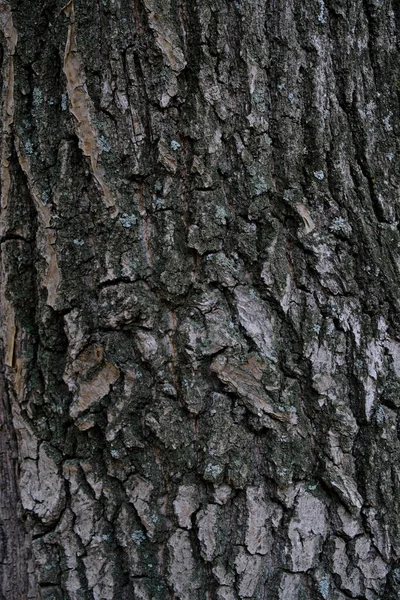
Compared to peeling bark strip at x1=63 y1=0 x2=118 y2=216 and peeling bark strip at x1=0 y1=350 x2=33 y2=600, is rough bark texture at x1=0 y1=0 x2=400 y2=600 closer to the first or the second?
peeling bark strip at x1=63 y1=0 x2=118 y2=216

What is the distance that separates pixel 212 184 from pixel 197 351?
437mm

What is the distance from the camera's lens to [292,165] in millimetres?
1571

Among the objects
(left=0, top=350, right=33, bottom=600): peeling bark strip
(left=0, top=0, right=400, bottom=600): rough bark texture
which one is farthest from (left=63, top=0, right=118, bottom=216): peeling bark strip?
(left=0, top=350, right=33, bottom=600): peeling bark strip

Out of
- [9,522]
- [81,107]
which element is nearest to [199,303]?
[81,107]

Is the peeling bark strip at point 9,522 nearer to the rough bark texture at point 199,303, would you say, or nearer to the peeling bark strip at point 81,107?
the rough bark texture at point 199,303

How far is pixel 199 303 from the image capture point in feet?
4.95

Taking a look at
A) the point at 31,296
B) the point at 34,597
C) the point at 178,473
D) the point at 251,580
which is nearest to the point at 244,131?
the point at 31,296

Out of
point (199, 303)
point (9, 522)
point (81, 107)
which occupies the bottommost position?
point (9, 522)

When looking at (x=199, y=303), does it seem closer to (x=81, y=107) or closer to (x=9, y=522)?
(x=81, y=107)

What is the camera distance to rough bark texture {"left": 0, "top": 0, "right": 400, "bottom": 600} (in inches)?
59.3

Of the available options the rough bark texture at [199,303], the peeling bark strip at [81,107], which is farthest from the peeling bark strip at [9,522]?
the peeling bark strip at [81,107]

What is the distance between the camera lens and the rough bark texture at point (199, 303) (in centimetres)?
151

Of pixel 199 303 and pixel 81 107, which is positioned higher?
pixel 81 107

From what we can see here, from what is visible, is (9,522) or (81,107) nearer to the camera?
(81,107)
